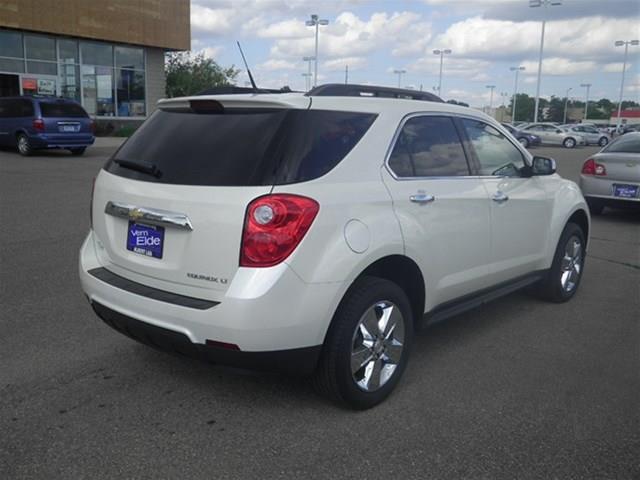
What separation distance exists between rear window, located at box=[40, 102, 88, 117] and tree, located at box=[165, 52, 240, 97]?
954 inches

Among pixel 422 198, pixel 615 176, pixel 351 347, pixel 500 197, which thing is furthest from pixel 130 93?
pixel 351 347

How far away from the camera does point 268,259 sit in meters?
3.01

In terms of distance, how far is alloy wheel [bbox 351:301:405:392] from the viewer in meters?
3.46

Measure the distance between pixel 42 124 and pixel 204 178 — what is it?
54.4 feet

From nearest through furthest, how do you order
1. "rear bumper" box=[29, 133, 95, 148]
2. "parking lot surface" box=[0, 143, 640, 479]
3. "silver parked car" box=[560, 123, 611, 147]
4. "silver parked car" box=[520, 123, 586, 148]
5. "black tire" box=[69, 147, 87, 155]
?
"parking lot surface" box=[0, 143, 640, 479] < "rear bumper" box=[29, 133, 95, 148] < "black tire" box=[69, 147, 87, 155] < "silver parked car" box=[520, 123, 586, 148] < "silver parked car" box=[560, 123, 611, 147]

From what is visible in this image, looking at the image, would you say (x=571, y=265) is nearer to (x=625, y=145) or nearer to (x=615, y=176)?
(x=615, y=176)

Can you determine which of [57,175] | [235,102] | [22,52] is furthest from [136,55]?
[235,102]

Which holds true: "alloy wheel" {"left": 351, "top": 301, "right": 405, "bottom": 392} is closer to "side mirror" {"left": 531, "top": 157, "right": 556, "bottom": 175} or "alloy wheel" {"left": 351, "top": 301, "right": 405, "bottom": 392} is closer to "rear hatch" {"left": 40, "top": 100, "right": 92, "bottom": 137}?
"side mirror" {"left": 531, "top": 157, "right": 556, "bottom": 175}

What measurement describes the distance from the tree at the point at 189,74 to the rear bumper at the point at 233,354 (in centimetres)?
4083

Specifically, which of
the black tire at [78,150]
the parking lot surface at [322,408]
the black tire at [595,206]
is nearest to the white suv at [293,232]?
the parking lot surface at [322,408]

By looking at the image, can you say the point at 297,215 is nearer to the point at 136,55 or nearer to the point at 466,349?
the point at 466,349

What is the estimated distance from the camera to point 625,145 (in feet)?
34.8

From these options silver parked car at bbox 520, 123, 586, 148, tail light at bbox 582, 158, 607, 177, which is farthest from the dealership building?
silver parked car at bbox 520, 123, 586, 148

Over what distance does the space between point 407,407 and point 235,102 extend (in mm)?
2004
